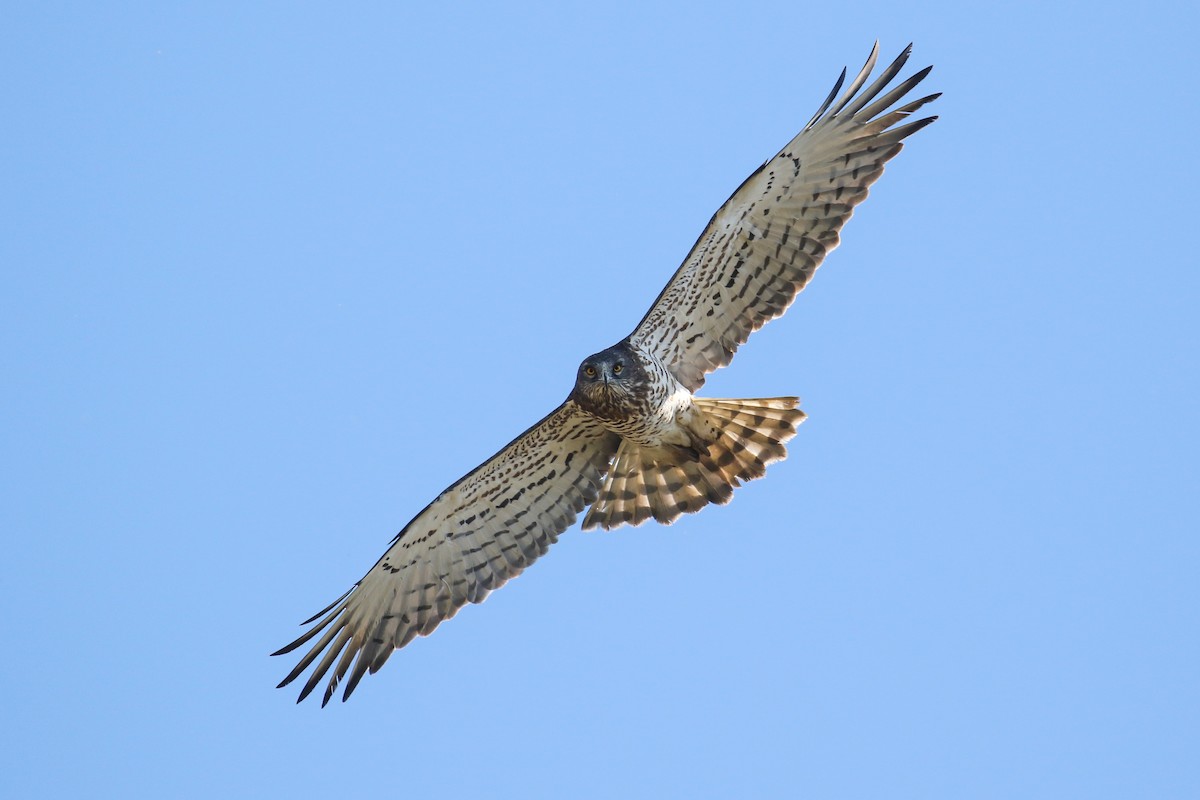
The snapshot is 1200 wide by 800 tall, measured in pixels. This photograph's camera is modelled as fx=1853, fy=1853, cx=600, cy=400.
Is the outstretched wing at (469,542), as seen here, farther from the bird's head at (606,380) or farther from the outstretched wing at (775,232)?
the outstretched wing at (775,232)

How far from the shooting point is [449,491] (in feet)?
46.6

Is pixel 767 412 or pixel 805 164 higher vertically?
pixel 805 164

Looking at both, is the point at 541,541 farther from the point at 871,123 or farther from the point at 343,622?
the point at 871,123

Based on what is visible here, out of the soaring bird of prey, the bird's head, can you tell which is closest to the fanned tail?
the soaring bird of prey

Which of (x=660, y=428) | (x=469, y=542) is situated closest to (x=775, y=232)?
(x=660, y=428)

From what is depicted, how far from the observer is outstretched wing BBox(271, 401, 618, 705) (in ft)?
46.4

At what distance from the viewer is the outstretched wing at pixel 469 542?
557 inches

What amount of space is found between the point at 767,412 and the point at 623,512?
138cm

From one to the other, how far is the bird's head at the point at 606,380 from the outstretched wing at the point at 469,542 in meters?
0.32

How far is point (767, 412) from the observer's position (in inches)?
564

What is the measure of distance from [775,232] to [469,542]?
3364mm

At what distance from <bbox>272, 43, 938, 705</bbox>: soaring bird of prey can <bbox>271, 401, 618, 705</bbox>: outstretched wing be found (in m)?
0.01

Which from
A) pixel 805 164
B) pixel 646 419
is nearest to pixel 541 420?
pixel 646 419

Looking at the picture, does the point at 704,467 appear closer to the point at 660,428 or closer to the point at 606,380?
the point at 660,428
